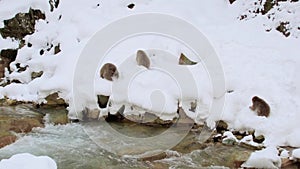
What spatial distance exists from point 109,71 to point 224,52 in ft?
6.80

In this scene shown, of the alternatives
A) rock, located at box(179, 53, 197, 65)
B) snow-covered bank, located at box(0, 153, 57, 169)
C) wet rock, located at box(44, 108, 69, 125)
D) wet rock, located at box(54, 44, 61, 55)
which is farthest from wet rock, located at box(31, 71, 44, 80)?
snow-covered bank, located at box(0, 153, 57, 169)

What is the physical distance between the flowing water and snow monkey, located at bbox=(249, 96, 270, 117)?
71 cm

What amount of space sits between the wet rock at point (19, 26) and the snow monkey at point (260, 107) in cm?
528

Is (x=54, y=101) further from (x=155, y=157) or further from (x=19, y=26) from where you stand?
(x=19, y=26)

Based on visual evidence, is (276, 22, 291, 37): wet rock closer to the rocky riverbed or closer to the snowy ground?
the snowy ground

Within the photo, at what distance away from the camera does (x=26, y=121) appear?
219 inches

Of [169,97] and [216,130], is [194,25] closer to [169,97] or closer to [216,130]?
[169,97]

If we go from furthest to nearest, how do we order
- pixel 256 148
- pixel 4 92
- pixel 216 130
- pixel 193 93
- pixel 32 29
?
pixel 32 29
pixel 4 92
pixel 193 93
pixel 216 130
pixel 256 148

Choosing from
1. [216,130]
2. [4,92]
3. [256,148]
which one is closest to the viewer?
[256,148]

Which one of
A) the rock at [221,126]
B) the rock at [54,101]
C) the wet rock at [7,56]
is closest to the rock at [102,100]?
the rock at [54,101]

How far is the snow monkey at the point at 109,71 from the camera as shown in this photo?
249 inches

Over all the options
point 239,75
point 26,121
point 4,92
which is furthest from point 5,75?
point 239,75

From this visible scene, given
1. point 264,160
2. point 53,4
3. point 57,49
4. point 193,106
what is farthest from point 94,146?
point 53,4

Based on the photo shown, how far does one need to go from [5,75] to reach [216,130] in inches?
181
